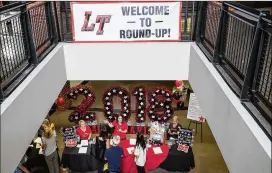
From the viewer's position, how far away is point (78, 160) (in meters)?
6.86

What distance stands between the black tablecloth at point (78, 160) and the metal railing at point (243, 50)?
3.79m

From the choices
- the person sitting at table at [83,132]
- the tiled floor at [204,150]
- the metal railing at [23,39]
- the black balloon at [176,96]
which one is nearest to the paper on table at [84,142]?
the person sitting at table at [83,132]

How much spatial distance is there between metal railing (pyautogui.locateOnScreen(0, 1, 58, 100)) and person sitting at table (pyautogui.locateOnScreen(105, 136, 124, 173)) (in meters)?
2.54

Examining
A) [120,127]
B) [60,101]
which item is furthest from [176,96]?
[60,101]

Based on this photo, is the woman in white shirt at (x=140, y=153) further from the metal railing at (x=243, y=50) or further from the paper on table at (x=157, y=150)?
the metal railing at (x=243, y=50)

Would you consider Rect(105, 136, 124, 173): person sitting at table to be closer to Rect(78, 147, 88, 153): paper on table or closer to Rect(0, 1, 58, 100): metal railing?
Rect(78, 147, 88, 153): paper on table

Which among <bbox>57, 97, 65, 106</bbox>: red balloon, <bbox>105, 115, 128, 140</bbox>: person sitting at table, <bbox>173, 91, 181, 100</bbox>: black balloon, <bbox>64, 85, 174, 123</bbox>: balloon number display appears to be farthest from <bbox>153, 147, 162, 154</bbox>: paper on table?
<bbox>57, 97, 65, 106</bbox>: red balloon

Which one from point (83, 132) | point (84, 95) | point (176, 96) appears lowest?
point (176, 96)

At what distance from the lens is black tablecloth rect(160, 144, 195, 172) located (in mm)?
6672

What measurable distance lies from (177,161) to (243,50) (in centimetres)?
416

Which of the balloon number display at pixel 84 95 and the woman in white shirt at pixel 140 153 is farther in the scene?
the balloon number display at pixel 84 95

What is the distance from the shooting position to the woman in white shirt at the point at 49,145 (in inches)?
261

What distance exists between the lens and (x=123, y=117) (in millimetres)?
7367

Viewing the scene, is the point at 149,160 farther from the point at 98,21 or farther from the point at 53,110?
the point at 53,110
